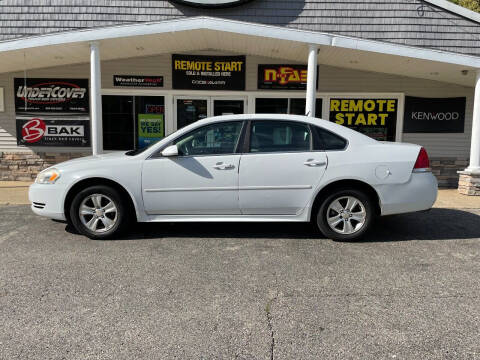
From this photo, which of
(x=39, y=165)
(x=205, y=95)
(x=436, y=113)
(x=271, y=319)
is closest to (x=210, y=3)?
(x=205, y=95)

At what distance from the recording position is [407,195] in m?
5.04

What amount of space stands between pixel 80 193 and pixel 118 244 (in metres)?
0.80

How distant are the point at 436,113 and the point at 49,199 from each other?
950 cm

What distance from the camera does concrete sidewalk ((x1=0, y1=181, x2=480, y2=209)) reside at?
7.61m

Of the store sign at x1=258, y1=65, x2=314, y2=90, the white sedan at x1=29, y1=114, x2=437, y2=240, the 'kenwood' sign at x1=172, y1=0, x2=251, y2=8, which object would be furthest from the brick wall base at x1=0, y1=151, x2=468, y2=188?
the white sedan at x1=29, y1=114, x2=437, y2=240

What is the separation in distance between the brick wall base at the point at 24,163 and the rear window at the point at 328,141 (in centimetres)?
768

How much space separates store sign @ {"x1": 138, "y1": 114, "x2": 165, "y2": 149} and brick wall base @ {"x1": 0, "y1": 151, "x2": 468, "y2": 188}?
1639mm

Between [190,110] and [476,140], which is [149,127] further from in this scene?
[476,140]

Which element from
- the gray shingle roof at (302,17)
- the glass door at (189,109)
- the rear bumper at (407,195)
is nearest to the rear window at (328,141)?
the rear bumper at (407,195)

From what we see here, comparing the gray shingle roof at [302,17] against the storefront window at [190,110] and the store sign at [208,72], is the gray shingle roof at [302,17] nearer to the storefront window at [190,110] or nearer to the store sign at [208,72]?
the store sign at [208,72]

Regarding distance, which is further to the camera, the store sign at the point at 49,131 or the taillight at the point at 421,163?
the store sign at the point at 49,131

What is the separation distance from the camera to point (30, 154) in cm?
1049

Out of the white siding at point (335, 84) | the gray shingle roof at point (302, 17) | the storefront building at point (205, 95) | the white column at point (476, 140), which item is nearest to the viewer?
the gray shingle roof at point (302, 17)

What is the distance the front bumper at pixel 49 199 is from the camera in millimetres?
5059
